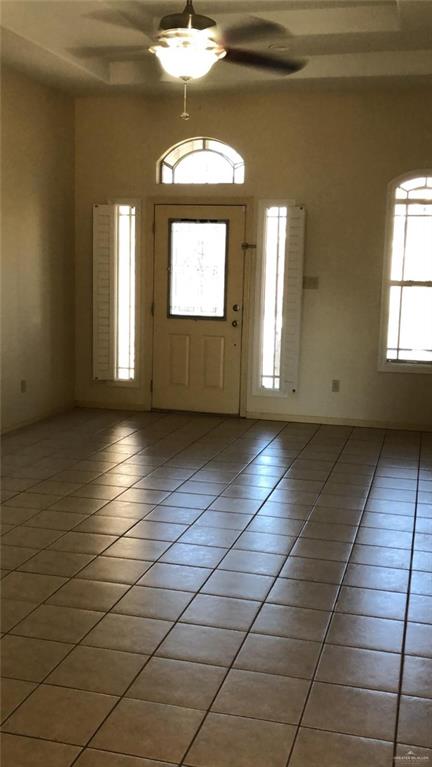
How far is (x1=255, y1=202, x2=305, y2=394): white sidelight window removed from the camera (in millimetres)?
6688

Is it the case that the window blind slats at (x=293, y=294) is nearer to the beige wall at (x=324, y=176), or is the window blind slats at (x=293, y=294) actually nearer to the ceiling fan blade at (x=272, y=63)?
the beige wall at (x=324, y=176)

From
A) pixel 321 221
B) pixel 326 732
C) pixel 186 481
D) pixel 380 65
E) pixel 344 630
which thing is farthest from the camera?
pixel 321 221

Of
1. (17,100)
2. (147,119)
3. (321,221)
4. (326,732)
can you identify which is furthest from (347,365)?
(326,732)

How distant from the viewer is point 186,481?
499 centimetres

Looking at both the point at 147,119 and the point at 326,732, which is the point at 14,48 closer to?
the point at 147,119

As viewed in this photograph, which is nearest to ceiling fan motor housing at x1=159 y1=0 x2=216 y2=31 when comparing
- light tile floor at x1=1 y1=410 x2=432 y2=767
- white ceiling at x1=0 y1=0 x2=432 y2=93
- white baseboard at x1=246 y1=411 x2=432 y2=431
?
white ceiling at x1=0 y1=0 x2=432 y2=93

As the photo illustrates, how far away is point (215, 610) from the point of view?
3.14 metres

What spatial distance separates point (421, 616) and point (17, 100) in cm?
501

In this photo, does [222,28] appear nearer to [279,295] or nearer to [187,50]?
[187,50]

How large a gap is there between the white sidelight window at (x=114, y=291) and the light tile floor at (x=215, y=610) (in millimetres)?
1775

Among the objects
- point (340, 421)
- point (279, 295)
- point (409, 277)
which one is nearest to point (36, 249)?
point (279, 295)

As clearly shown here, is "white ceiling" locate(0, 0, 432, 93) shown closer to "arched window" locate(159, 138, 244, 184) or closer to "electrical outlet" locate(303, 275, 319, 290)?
"arched window" locate(159, 138, 244, 184)

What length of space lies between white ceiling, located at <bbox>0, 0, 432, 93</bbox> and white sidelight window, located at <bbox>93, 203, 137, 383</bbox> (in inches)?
46.6

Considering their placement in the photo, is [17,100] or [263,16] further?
[17,100]
